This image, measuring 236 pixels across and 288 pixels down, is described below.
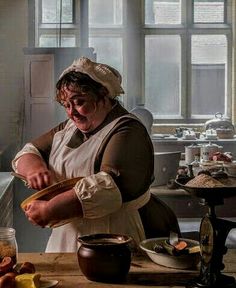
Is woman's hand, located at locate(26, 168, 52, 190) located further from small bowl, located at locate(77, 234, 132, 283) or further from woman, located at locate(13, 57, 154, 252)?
small bowl, located at locate(77, 234, 132, 283)

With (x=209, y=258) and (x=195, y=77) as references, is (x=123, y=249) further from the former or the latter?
(x=195, y=77)

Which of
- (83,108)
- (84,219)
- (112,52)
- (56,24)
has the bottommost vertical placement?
(84,219)

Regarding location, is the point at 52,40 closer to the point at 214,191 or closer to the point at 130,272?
the point at 130,272

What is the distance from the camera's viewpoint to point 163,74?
952 cm

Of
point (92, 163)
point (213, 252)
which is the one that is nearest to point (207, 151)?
point (92, 163)

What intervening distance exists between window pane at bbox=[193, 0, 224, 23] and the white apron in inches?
298

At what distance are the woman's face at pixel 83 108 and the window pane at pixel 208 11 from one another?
7.61m

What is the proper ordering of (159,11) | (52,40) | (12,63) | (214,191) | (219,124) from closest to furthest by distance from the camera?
1. (214,191)
2. (219,124)
3. (12,63)
4. (52,40)
5. (159,11)

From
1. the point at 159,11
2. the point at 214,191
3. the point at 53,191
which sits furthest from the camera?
the point at 159,11

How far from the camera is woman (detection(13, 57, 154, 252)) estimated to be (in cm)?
194

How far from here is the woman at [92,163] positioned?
1.94m

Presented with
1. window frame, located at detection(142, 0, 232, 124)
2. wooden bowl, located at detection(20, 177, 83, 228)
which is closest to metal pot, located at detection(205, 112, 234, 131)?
window frame, located at detection(142, 0, 232, 124)

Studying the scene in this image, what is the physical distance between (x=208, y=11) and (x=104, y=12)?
166cm

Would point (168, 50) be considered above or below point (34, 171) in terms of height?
above
